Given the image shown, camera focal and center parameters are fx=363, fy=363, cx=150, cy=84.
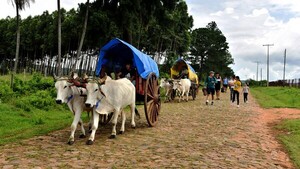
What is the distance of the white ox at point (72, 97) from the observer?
27.9ft

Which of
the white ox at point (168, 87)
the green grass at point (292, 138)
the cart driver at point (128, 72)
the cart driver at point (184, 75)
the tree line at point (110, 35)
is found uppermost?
the tree line at point (110, 35)

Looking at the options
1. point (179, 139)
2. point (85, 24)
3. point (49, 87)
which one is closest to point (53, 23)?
point (85, 24)

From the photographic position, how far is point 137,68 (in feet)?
36.0

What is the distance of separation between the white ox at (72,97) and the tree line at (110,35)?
15076mm

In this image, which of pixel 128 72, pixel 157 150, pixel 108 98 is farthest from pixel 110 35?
pixel 157 150

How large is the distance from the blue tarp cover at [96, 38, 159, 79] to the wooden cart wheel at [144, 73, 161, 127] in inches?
11.1

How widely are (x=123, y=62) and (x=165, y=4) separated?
48.0ft

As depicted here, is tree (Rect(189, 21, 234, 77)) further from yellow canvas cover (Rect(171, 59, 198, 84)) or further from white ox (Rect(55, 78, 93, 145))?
white ox (Rect(55, 78, 93, 145))

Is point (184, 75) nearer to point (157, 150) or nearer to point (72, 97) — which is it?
point (72, 97)

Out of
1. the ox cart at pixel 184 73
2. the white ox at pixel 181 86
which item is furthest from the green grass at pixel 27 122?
the ox cart at pixel 184 73

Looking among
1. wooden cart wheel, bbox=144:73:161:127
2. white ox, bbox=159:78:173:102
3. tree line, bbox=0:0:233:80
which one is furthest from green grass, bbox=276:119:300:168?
tree line, bbox=0:0:233:80

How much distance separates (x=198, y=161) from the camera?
7.30m

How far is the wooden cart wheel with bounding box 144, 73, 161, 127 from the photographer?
36.8 ft

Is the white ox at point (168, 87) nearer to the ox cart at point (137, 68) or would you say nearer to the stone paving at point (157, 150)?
Answer: the ox cart at point (137, 68)
